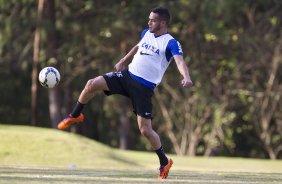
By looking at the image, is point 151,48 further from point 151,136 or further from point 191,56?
point 191,56

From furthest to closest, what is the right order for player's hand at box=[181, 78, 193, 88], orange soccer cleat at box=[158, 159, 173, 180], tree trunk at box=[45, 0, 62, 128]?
1. tree trunk at box=[45, 0, 62, 128]
2. orange soccer cleat at box=[158, 159, 173, 180]
3. player's hand at box=[181, 78, 193, 88]

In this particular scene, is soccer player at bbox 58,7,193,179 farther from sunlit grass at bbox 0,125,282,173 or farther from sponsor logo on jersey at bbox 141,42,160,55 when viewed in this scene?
sunlit grass at bbox 0,125,282,173

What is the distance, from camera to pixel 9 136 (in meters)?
17.5

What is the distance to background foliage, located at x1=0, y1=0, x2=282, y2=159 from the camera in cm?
2789

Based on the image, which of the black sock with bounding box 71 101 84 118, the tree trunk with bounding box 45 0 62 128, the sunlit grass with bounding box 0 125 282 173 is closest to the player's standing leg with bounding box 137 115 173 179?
the black sock with bounding box 71 101 84 118

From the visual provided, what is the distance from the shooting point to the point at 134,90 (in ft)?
33.4

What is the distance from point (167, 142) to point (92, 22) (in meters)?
8.11

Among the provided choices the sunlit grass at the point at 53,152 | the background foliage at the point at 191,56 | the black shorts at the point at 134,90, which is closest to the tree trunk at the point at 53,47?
the background foliage at the point at 191,56

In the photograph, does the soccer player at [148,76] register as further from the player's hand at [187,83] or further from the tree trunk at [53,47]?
the tree trunk at [53,47]

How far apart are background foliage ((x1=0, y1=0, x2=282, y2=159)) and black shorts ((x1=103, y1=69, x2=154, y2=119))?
16.1 metres

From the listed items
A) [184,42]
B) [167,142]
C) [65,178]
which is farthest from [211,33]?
[65,178]

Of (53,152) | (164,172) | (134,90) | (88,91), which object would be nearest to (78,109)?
(88,91)

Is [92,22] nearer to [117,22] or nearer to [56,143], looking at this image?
[117,22]

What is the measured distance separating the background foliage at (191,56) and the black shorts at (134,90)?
16116 millimetres
